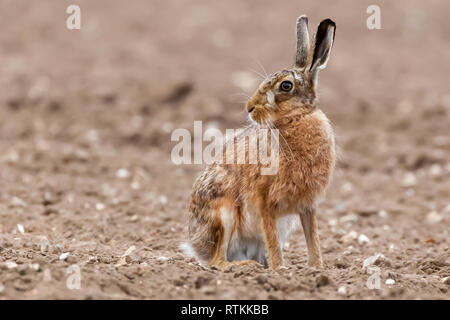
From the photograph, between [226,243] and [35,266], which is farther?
[226,243]

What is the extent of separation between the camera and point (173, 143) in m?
12.0

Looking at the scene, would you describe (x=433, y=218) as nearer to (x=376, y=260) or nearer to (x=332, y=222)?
(x=332, y=222)

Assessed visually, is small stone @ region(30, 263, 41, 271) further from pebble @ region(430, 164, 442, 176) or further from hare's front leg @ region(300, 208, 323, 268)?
pebble @ region(430, 164, 442, 176)

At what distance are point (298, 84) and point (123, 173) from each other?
4829 millimetres

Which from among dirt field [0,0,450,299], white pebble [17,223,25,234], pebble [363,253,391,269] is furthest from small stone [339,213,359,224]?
white pebble [17,223,25,234]

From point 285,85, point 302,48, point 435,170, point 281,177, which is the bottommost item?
point 435,170

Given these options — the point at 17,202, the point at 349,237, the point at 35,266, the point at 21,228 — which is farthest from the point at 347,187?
the point at 35,266

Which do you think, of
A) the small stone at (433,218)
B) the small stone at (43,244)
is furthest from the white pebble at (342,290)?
the small stone at (433,218)

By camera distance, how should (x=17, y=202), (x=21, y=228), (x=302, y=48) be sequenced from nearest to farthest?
1. (x=302, y=48)
2. (x=21, y=228)
3. (x=17, y=202)

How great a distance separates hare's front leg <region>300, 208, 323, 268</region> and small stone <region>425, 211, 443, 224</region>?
311 cm

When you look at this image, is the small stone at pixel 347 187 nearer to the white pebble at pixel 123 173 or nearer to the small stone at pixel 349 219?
the small stone at pixel 349 219

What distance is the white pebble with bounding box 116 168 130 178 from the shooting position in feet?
34.2

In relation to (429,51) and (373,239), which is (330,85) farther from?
(373,239)

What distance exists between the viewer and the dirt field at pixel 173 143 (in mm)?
5559
